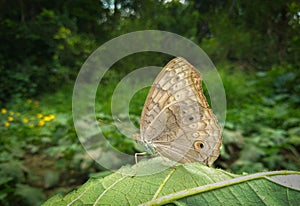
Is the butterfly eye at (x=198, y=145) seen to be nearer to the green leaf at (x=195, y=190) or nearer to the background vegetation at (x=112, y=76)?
the green leaf at (x=195, y=190)

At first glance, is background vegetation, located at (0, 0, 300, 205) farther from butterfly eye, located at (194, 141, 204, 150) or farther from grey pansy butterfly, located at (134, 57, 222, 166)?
butterfly eye, located at (194, 141, 204, 150)

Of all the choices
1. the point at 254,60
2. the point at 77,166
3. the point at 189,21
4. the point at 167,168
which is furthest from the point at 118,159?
the point at 254,60

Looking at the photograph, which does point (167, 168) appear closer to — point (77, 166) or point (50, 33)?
point (77, 166)

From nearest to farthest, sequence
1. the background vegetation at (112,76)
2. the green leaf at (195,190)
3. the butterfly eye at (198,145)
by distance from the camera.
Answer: the green leaf at (195,190) < the butterfly eye at (198,145) < the background vegetation at (112,76)

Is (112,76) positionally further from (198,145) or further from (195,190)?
(195,190)

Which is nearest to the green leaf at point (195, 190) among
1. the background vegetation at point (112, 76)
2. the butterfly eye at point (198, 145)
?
the butterfly eye at point (198, 145)

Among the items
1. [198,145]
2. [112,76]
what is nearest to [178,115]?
[198,145]
